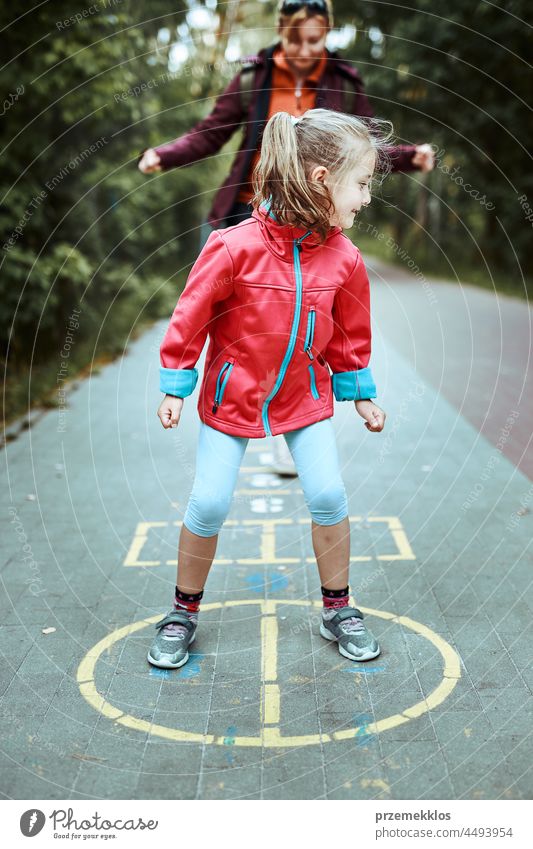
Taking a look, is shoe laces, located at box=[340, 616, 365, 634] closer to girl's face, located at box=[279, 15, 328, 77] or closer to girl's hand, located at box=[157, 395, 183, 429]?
girl's hand, located at box=[157, 395, 183, 429]

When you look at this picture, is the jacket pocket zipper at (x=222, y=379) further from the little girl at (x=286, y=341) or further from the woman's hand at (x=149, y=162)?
the woman's hand at (x=149, y=162)

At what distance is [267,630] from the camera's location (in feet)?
11.8

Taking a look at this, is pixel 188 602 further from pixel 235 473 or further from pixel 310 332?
pixel 310 332

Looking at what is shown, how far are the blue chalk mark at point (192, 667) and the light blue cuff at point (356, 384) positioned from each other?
3.77 ft

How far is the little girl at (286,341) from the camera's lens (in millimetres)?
3027

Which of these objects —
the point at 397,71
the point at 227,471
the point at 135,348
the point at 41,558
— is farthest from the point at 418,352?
the point at 397,71

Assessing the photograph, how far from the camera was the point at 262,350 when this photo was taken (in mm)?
3143

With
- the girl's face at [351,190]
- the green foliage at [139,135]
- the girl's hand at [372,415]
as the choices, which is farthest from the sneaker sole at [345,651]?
the green foliage at [139,135]

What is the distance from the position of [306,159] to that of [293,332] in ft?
1.95

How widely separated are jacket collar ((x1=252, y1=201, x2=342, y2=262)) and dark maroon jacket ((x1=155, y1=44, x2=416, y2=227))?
4.44 feet

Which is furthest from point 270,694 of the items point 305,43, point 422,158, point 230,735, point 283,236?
point 305,43

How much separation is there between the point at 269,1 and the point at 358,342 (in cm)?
1770

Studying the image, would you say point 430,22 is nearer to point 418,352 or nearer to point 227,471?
point 418,352

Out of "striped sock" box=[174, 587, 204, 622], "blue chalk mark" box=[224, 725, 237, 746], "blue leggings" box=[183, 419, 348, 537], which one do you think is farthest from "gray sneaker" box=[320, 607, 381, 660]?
"blue chalk mark" box=[224, 725, 237, 746]
